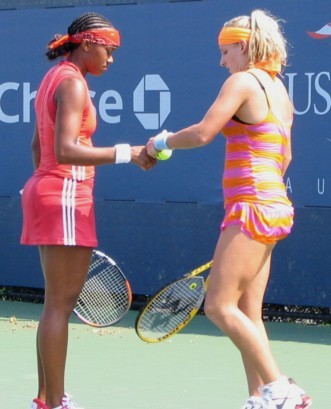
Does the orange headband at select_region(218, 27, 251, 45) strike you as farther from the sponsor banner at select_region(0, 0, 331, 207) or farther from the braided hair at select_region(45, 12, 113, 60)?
the sponsor banner at select_region(0, 0, 331, 207)

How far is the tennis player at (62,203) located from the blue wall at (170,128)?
2945mm

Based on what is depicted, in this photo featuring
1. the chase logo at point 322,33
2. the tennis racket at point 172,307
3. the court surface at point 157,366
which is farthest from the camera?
the chase logo at point 322,33

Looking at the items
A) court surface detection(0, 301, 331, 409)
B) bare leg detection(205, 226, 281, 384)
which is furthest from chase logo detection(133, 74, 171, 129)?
bare leg detection(205, 226, 281, 384)

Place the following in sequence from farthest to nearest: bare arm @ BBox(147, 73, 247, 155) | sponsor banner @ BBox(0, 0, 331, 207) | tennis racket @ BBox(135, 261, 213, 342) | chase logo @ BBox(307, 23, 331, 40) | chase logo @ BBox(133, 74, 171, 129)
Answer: chase logo @ BBox(133, 74, 171, 129) → sponsor banner @ BBox(0, 0, 331, 207) → chase logo @ BBox(307, 23, 331, 40) → tennis racket @ BBox(135, 261, 213, 342) → bare arm @ BBox(147, 73, 247, 155)

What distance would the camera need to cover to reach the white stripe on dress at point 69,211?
4672mm

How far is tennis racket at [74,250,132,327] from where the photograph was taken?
5281mm

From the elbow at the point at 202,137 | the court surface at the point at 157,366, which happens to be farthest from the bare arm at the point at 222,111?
the court surface at the point at 157,366

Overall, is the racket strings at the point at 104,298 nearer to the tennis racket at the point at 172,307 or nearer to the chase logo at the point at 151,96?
the tennis racket at the point at 172,307

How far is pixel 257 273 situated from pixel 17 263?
169 inches

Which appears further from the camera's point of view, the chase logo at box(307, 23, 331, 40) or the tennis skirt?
the chase logo at box(307, 23, 331, 40)

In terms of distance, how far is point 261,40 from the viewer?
4582mm

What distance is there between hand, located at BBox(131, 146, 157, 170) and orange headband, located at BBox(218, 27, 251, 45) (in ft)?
1.71

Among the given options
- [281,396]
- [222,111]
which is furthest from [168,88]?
[281,396]

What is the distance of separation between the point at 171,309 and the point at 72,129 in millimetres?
1047
